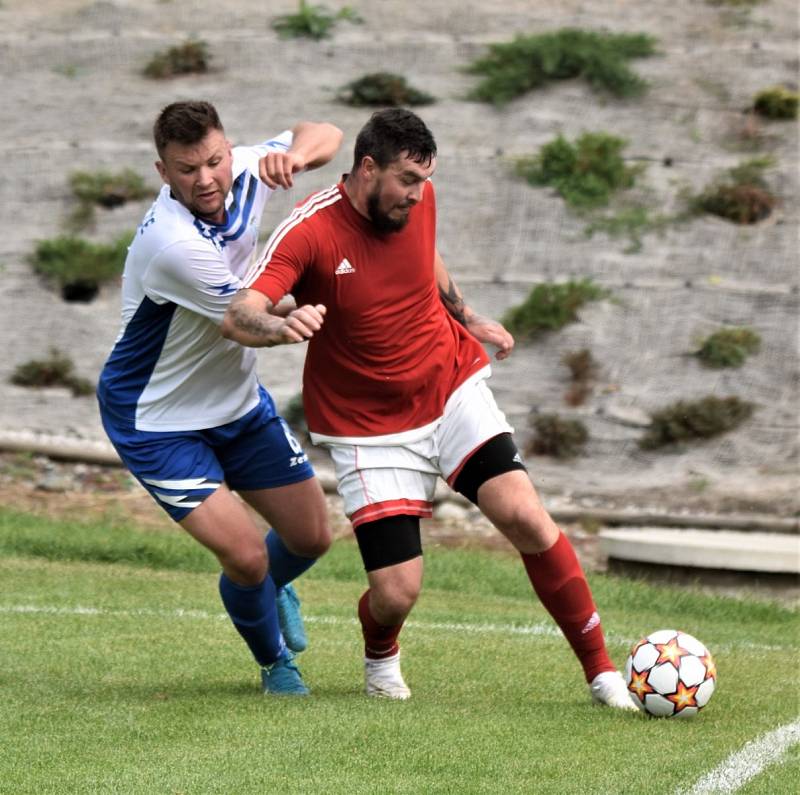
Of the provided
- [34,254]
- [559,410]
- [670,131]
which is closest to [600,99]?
[670,131]

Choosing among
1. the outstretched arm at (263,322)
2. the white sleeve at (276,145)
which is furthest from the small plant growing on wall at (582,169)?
the outstretched arm at (263,322)

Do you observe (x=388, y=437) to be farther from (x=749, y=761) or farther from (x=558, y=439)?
(x=558, y=439)

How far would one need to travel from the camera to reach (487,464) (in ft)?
20.5

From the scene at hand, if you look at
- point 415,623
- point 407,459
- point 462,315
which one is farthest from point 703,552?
point 407,459

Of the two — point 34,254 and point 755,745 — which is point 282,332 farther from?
point 34,254

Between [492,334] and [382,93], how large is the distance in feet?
47.1

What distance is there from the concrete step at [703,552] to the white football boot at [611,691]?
4444 millimetres

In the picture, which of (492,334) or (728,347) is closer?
(492,334)

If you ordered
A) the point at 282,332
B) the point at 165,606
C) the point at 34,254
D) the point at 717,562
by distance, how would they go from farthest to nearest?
the point at 34,254, the point at 717,562, the point at 165,606, the point at 282,332

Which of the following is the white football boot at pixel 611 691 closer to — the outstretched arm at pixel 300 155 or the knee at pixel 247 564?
the knee at pixel 247 564

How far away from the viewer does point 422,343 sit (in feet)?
20.8

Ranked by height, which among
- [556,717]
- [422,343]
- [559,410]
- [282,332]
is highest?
[282,332]

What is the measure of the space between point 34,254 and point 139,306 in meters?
12.4

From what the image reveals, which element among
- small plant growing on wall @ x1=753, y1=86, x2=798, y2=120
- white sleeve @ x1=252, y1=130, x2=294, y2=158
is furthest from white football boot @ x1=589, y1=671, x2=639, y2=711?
small plant growing on wall @ x1=753, y1=86, x2=798, y2=120
